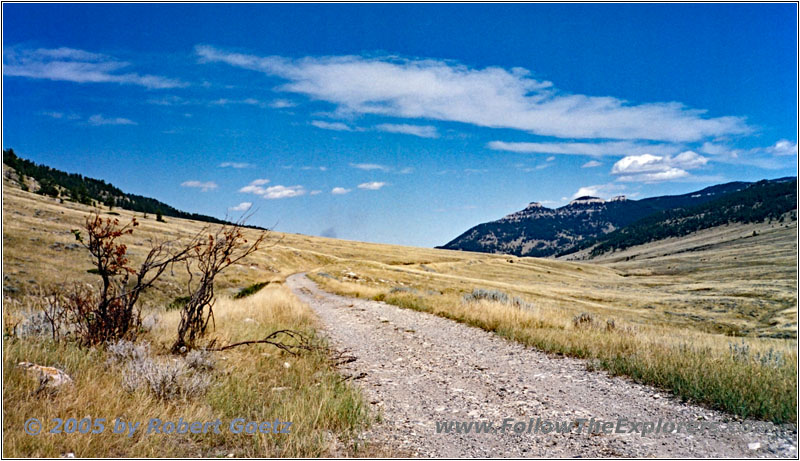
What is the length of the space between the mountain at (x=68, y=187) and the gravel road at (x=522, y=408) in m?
105

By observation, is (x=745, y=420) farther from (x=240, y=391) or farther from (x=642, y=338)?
(x=240, y=391)

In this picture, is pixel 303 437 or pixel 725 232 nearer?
pixel 303 437

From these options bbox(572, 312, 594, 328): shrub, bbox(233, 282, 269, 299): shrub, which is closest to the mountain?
bbox(233, 282, 269, 299): shrub

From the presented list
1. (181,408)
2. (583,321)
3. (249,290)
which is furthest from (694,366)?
(249,290)

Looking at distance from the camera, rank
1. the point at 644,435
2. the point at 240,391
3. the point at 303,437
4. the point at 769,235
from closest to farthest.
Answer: the point at 303,437, the point at 644,435, the point at 240,391, the point at 769,235

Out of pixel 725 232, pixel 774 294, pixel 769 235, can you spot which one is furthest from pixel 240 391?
pixel 725 232

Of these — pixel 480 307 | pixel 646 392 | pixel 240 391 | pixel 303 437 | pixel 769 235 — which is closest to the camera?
pixel 303 437

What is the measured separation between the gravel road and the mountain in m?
105

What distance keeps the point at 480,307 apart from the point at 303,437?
11559 mm

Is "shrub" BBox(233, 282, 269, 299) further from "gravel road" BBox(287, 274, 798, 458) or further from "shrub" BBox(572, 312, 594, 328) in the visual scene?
"gravel road" BBox(287, 274, 798, 458)

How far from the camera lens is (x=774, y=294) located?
50.9 metres

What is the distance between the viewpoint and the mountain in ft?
338

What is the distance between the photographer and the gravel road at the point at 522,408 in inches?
197

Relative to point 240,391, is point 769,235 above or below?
above
